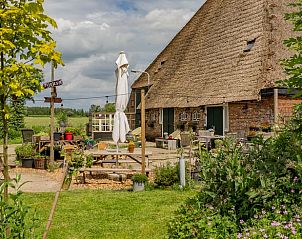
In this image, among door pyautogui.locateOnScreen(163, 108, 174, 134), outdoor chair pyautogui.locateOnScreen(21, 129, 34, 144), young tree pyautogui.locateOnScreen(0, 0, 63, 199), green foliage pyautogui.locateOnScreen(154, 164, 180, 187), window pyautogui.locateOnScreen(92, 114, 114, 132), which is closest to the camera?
young tree pyautogui.locateOnScreen(0, 0, 63, 199)

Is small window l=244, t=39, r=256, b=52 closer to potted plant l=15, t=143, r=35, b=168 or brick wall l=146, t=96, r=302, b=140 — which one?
brick wall l=146, t=96, r=302, b=140

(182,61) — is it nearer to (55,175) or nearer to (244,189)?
(55,175)

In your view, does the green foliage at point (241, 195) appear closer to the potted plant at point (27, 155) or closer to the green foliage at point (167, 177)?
the green foliage at point (167, 177)

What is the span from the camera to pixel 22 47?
4.41 m

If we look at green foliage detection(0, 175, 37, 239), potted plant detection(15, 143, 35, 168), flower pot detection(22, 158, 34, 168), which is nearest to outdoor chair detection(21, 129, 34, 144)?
potted plant detection(15, 143, 35, 168)

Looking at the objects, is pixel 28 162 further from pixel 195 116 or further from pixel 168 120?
pixel 168 120

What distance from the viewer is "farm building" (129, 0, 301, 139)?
65.7 ft

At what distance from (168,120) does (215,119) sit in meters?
5.40

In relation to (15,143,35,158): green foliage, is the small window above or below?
above

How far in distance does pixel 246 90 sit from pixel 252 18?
5.02 metres

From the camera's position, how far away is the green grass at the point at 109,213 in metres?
6.92

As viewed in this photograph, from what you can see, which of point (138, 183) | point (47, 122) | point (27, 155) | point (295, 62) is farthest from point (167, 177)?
point (47, 122)

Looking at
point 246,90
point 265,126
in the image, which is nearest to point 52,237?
point 265,126

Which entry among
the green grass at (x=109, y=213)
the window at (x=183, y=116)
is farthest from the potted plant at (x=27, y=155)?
the window at (x=183, y=116)
